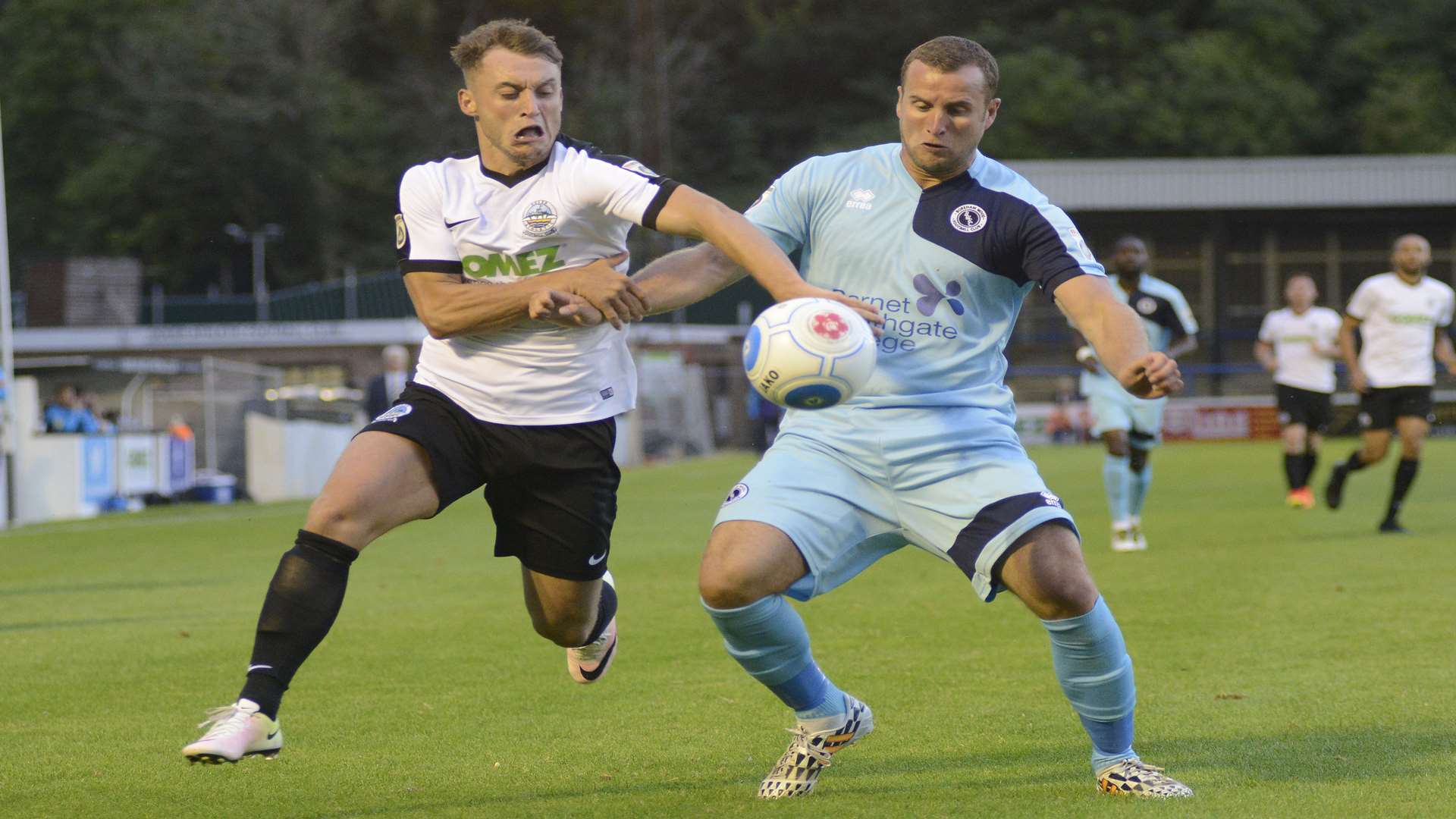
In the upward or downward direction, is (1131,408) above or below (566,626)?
above

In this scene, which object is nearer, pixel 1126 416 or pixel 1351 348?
pixel 1126 416

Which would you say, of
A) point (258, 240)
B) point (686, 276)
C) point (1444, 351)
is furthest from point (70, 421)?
point (258, 240)

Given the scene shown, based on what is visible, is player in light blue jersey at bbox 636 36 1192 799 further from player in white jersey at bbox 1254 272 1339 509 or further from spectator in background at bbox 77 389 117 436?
spectator in background at bbox 77 389 117 436

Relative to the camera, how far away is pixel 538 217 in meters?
5.23

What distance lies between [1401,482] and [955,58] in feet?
33.3

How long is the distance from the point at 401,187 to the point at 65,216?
209 ft

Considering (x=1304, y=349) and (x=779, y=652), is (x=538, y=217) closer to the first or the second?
(x=779, y=652)

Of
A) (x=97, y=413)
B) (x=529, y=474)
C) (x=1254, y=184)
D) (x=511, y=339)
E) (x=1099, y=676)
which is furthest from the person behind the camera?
→ (x=1254, y=184)

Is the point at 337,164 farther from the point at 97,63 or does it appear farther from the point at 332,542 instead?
the point at 332,542

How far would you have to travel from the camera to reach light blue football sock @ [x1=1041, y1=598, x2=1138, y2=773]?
15.8ft

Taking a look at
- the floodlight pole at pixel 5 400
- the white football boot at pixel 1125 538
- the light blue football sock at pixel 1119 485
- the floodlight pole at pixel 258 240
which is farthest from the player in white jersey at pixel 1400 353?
the floodlight pole at pixel 258 240

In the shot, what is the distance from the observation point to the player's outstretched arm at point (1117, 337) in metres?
4.43

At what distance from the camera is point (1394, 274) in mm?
13977

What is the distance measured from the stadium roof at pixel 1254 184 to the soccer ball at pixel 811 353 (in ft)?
144
